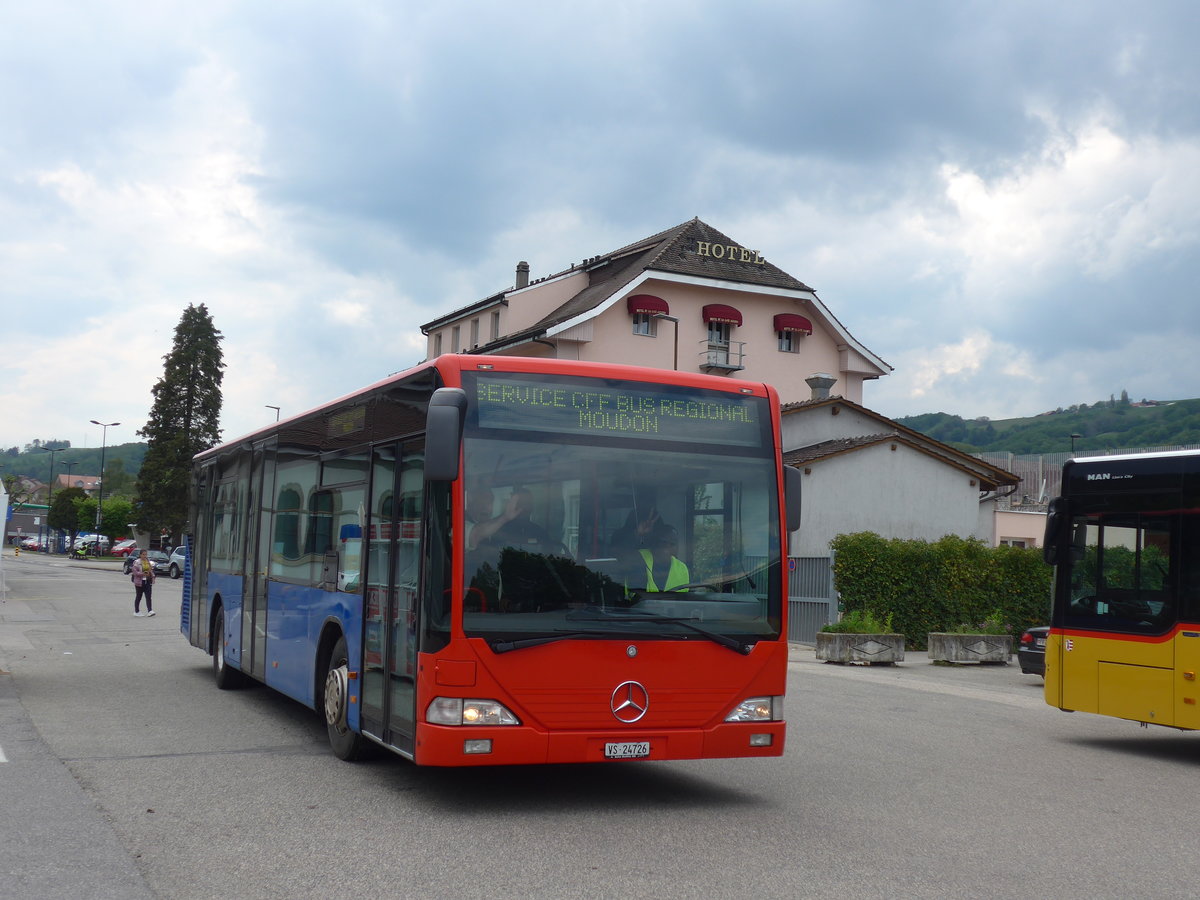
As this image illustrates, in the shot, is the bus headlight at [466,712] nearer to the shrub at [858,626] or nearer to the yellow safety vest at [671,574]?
the yellow safety vest at [671,574]

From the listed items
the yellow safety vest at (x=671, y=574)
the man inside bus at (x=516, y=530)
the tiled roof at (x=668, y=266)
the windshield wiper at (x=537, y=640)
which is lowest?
the windshield wiper at (x=537, y=640)

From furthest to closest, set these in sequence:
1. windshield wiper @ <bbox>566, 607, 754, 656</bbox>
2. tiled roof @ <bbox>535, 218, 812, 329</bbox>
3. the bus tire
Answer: tiled roof @ <bbox>535, 218, 812, 329</bbox> < the bus tire < windshield wiper @ <bbox>566, 607, 754, 656</bbox>

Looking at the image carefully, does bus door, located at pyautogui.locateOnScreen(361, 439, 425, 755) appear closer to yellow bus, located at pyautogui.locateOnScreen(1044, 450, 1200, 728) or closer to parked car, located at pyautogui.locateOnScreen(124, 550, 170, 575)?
yellow bus, located at pyautogui.locateOnScreen(1044, 450, 1200, 728)

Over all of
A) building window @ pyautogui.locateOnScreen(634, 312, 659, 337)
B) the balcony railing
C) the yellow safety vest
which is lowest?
the yellow safety vest

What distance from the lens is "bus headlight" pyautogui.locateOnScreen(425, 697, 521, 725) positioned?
7.64 metres

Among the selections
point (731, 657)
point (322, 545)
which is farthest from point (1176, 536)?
point (322, 545)

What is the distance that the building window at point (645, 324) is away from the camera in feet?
167

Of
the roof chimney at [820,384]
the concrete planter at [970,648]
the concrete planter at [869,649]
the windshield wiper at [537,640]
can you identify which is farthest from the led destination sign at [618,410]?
the roof chimney at [820,384]

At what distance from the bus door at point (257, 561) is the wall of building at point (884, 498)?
71.5ft

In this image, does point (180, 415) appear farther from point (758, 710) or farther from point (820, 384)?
point (758, 710)

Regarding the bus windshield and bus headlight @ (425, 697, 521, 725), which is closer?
bus headlight @ (425, 697, 521, 725)

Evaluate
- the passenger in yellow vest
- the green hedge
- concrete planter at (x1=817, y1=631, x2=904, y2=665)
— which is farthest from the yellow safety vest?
the green hedge

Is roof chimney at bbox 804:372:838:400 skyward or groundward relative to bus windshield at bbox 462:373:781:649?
skyward

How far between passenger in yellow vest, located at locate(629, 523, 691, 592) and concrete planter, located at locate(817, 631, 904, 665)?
49.3 feet
